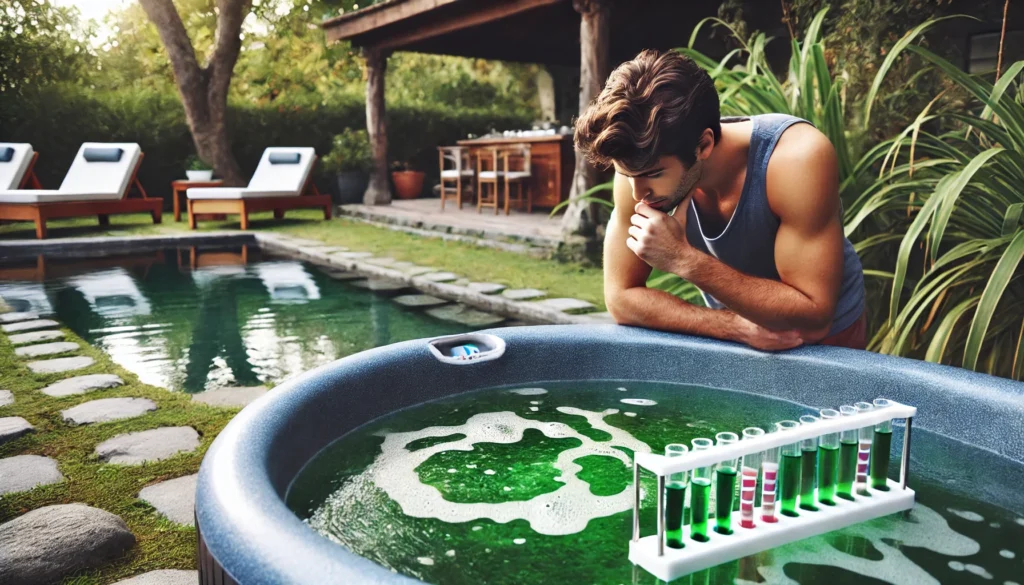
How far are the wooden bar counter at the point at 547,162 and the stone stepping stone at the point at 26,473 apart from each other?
691 centimetres

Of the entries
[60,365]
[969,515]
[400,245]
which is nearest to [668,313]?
[969,515]

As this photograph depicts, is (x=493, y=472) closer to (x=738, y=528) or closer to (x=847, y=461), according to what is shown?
(x=738, y=528)

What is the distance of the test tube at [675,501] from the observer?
4.23 feet

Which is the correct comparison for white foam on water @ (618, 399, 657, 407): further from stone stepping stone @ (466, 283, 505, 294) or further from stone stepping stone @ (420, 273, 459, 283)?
stone stepping stone @ (420, 273, 459, 283)

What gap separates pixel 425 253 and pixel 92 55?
49.6 feet

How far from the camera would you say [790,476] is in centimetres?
145

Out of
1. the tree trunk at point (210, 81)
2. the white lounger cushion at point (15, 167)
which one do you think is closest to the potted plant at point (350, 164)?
the tree trunk at point (210, 81)

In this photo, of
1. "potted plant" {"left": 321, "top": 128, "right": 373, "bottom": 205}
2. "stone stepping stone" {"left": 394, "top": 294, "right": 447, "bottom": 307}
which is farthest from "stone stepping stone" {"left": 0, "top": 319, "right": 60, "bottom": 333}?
"potted plant" {"left": 321, "top": 128, "right": 373, "bottom": 205}

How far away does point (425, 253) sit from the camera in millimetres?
7035

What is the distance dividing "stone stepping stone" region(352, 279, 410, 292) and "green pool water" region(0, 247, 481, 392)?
0.34ft

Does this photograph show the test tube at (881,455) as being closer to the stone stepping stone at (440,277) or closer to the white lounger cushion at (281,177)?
the stone stepping stone at (440,277)

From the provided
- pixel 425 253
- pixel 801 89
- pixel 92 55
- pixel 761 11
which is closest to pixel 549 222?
pixel 425 253

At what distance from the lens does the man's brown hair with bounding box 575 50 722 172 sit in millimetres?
1710

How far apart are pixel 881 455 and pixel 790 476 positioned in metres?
0.28
